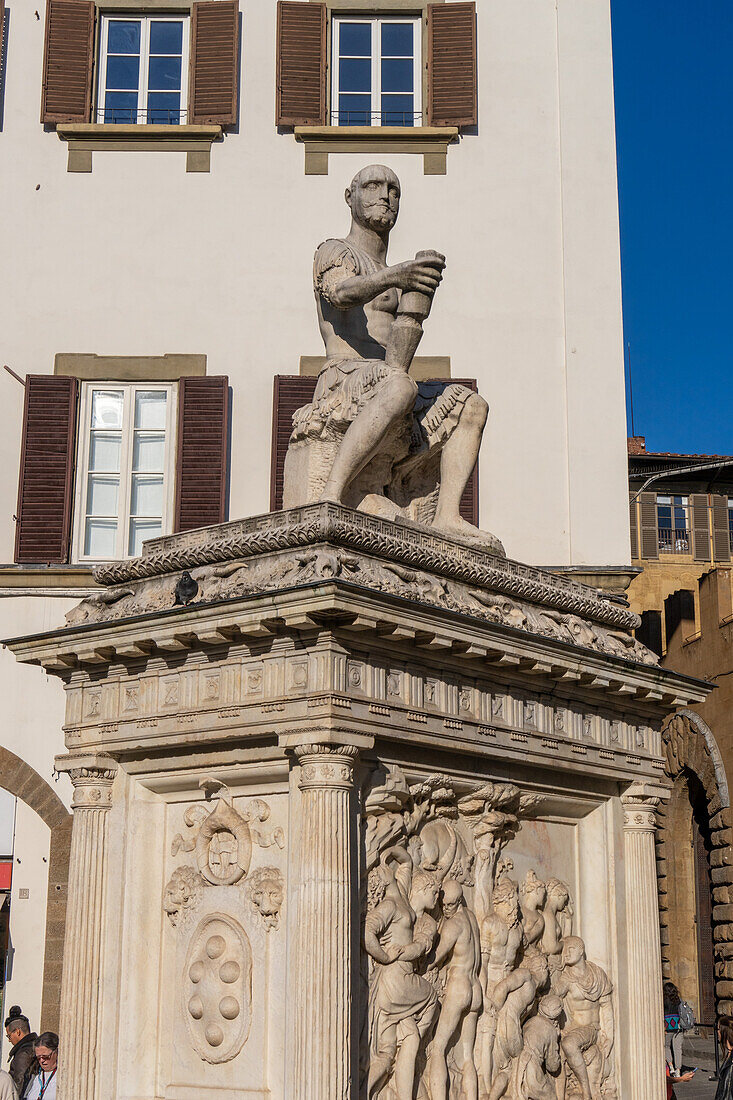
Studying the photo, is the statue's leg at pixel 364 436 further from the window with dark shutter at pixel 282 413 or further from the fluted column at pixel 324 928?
the window with dark shutter at pixel 282 413

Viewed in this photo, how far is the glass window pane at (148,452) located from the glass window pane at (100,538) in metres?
0.81

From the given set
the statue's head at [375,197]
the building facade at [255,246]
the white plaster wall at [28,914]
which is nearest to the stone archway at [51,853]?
the white plaster wall at [28,914]

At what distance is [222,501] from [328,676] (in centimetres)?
1048

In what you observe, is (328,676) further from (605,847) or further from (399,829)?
(605,847)

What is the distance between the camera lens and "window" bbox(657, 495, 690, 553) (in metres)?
43.7

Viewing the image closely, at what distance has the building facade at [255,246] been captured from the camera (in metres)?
19.6

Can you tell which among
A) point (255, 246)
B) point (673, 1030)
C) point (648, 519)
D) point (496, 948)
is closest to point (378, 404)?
point (496, 948)

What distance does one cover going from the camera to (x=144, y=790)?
10.6 m

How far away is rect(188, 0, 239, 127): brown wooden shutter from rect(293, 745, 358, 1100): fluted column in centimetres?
1338

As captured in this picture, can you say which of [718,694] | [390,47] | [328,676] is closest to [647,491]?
[718,694]

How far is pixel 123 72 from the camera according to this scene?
21.0 m

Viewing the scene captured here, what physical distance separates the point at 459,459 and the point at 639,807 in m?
3.00

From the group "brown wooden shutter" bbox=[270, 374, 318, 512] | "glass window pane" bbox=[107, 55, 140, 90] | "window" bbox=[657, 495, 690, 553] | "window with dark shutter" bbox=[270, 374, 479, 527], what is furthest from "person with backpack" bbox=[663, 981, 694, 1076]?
"window" bbox=[657, 495, 690, 553]

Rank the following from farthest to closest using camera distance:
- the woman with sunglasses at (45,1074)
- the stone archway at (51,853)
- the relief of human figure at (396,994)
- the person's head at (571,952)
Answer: the stone archway at (51,853) < the woman with sunglasses at (45,1074) < the person's head at (571,952) < the relief of human figure at (396,994)
